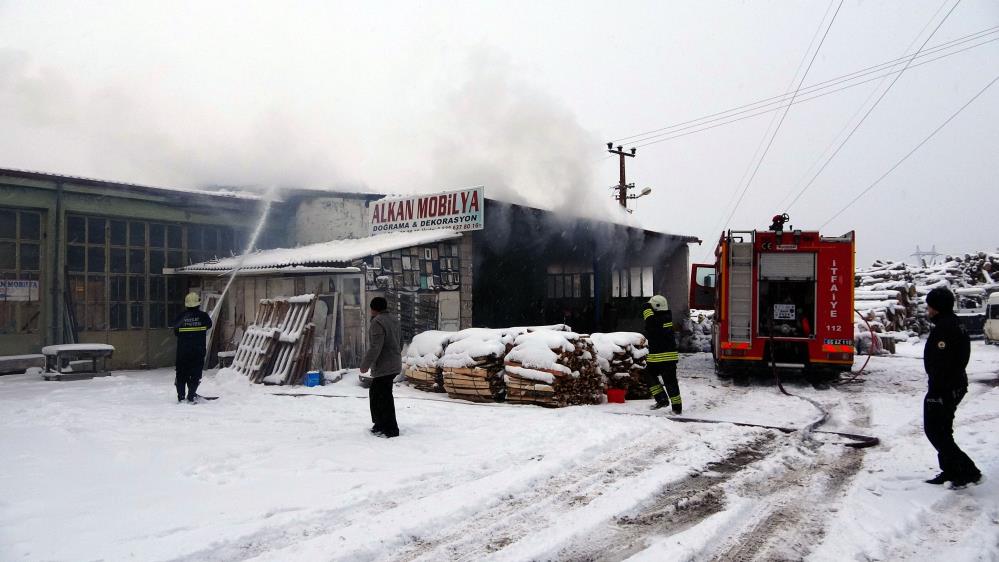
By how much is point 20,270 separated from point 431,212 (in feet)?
31.2

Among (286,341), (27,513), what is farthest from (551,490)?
(286,341)

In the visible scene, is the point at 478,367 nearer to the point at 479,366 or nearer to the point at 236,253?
the point at 479,366

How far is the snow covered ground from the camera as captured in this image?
4223 mm

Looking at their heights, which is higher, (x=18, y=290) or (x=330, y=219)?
(x=330, y=219)

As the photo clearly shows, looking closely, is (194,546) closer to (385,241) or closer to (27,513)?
(27,513)

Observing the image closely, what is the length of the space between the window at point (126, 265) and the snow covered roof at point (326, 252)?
663 mm

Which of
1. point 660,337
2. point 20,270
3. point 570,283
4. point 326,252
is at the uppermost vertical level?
point 326,252

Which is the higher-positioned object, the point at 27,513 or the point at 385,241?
the point at 385,241

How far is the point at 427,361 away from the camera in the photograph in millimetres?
11625

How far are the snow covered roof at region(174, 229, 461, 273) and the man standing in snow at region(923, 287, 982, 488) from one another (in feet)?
34.6

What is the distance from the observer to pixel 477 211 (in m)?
15.0

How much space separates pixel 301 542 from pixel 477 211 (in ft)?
37.0

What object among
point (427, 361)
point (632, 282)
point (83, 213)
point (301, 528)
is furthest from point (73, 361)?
point (632, 282)

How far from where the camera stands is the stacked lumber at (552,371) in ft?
31.9
